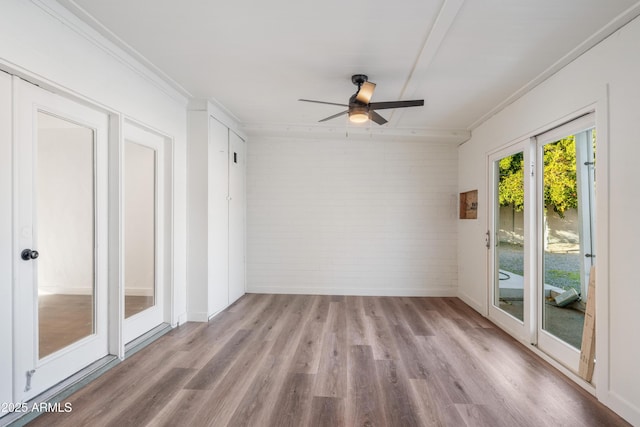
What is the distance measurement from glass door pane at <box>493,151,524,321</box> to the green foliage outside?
0.04 ft

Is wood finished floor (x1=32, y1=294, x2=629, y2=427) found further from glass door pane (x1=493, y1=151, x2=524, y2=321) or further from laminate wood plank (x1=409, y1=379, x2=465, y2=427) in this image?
glass door pane (x1=493, y1=151, x2=524, y2=321)

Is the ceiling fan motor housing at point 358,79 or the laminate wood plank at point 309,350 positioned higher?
the ceiling fan motor housing at point 358,79

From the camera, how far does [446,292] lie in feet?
16.8

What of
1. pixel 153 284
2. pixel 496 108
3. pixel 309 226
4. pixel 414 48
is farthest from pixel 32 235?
pixel 496 108

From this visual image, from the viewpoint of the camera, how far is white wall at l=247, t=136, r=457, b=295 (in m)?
5.16

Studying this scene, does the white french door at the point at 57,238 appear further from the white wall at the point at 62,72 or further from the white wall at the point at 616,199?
the white wall at the point at 616,199

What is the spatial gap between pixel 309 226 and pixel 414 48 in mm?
3292

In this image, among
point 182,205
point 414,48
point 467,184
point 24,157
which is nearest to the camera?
point 24,157

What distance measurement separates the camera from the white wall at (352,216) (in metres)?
A: 5.16

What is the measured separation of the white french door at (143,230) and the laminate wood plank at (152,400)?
31.6 inches

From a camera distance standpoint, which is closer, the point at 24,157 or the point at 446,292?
the point at 24,157

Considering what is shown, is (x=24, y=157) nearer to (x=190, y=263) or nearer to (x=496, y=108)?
(x=190, y=263)

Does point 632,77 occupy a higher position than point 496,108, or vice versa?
point 496,108

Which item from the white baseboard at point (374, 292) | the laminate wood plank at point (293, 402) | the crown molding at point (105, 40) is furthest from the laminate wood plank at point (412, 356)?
the crown molding at point (105, 40)
